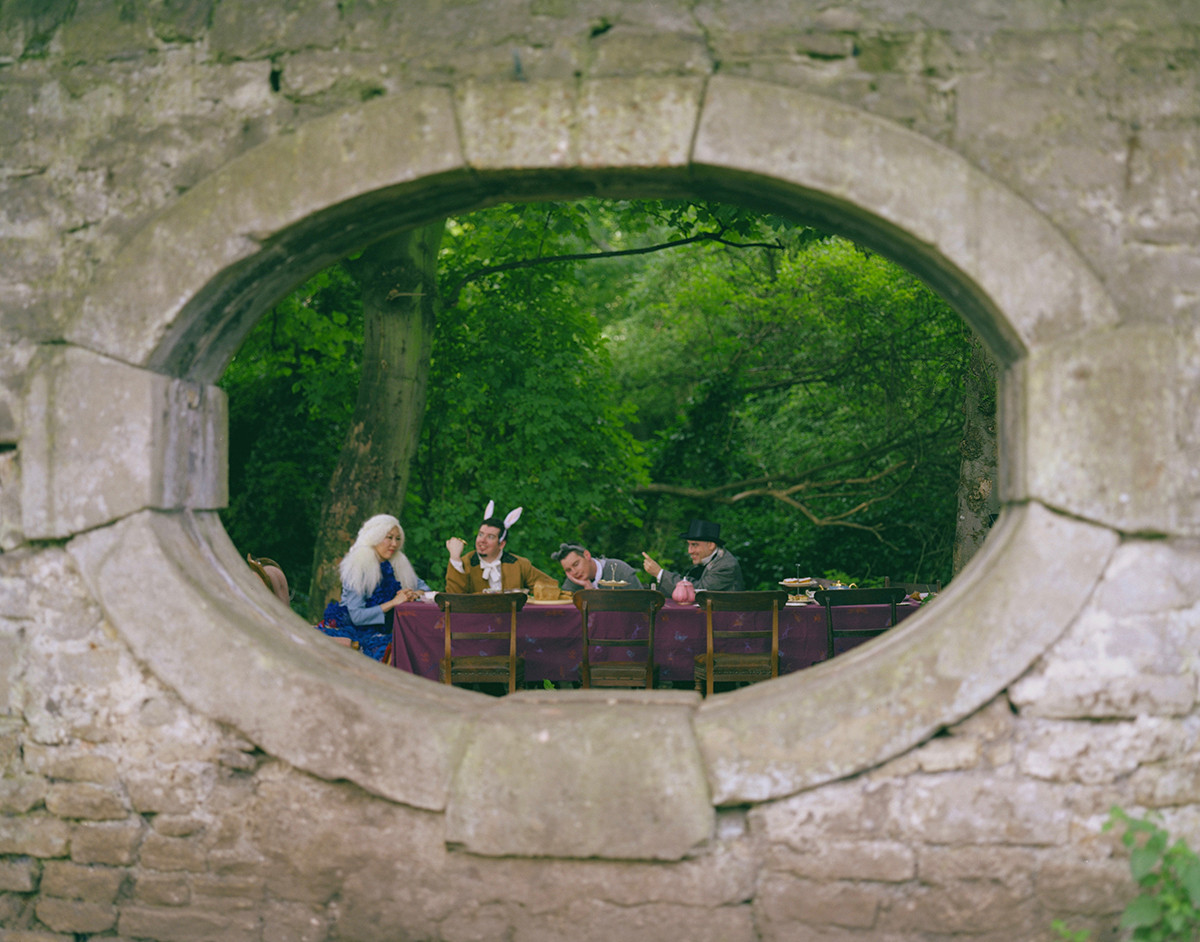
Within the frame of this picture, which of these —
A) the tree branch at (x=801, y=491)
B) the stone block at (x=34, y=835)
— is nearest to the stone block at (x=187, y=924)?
the stone block at (x=34, y=835)

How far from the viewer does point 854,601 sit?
523 cm

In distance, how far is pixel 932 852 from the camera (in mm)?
2389

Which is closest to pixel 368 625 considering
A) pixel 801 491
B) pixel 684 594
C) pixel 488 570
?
pixel 488 570

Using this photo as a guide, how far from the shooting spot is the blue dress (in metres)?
5.06

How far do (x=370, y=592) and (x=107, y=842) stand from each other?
253 centimetres

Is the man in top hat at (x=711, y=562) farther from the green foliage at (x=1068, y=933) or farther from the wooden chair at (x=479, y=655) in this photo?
the green foliage at (x=1068, y=933)

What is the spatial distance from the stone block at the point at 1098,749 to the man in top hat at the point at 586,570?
11.1ft

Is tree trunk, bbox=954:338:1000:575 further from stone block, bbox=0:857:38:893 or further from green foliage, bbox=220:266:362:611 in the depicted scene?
stone block, bbox=0:857:38:893

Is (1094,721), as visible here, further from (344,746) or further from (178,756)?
(178,756)

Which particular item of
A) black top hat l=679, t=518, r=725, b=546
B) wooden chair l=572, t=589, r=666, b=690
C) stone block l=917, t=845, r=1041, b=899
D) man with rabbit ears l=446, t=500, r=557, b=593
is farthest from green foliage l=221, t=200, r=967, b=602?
stone block l=917, t=845, r=1041, b=899

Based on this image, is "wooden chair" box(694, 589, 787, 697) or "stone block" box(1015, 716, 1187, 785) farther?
"wooden chair" box(694, 589, 787, 697)

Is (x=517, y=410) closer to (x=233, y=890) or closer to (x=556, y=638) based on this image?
(x=556, y=638)

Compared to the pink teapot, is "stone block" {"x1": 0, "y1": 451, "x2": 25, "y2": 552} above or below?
above

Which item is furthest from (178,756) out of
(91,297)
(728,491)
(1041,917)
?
(728,491)
